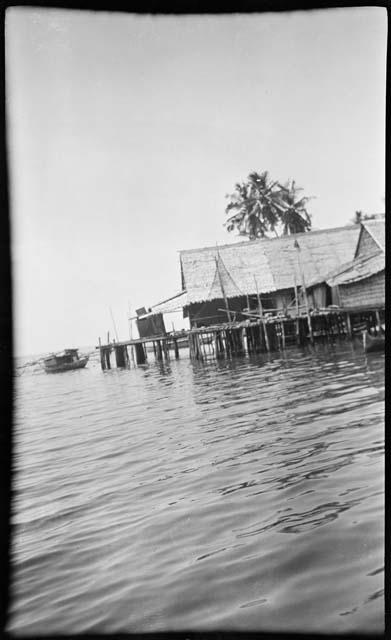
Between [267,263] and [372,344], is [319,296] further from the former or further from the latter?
[372,344]

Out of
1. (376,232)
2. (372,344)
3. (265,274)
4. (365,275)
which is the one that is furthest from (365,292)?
(265,274)

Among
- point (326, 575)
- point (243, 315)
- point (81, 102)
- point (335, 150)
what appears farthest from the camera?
point (243, 315)

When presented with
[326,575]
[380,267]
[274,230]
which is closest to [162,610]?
[326,575]

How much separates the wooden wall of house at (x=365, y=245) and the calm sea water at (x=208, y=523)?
6.24 metres

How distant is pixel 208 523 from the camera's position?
341 centimetres

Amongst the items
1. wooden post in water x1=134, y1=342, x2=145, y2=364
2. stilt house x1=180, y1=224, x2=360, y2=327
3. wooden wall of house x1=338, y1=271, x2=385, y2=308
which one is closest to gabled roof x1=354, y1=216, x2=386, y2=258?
wooden wall of house x1=338, y1=271, x2=385, y2=308

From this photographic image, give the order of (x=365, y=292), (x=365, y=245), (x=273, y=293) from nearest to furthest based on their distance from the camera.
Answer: (x=365, y=292) < (x=365, y=245) < (x=273, y=293)

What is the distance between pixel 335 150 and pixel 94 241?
2.30 metres

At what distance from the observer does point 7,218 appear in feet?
9.54

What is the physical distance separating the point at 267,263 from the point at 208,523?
12.8 meters

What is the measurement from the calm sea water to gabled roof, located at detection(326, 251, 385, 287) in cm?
550

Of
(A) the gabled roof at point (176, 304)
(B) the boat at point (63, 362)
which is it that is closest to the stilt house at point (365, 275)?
(A) the gabled roof at point (176, 304)

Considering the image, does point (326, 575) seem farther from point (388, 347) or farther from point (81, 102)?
point (81, 102)

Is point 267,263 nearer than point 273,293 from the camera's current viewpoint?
Yes
